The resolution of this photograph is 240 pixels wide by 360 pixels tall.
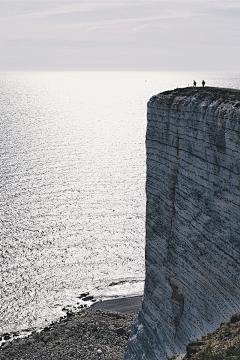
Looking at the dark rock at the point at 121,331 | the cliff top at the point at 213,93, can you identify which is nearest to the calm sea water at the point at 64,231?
the dark rock at the point at 121,331

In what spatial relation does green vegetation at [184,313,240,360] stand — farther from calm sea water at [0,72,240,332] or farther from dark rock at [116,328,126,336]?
calm sea water at [0,72,240,332]

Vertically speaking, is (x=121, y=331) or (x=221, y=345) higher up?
(x=221, y=345)

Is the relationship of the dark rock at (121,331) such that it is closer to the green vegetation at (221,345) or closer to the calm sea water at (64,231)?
the calm sea water at (64,231)

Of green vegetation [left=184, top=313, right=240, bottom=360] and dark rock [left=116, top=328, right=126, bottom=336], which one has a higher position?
green vegetation [left=184, top=313, right=240, bottom=360]

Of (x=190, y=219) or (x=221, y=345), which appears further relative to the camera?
(x=190, y=219)

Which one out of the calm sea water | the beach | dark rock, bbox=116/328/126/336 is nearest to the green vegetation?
the beach

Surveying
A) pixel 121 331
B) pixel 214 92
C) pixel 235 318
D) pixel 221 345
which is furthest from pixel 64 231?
pixel 221 345

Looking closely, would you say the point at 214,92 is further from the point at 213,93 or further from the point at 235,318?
the point at 235,318
